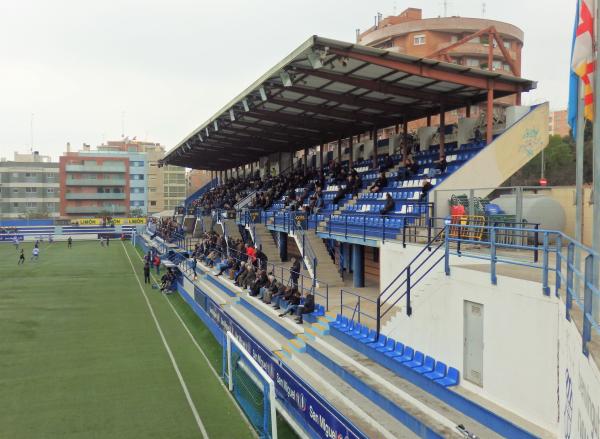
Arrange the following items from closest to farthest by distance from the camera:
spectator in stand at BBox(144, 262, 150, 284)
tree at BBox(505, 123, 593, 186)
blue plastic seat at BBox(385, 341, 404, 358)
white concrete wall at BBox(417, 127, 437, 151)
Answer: blue plastic seat at BBox(385, 341, 404, 358) < white concrete wall at BBox(417, 127, 437, 151) < spectator in stand at BBox(144, 262, 150, 284) < tree at BBox(505, 123, 593, 186)

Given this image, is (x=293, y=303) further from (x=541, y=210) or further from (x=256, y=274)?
(x=541, y=210)

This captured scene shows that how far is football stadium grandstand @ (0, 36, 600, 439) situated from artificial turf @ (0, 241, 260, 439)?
0.07 meters

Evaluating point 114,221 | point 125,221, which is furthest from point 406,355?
point 125,221

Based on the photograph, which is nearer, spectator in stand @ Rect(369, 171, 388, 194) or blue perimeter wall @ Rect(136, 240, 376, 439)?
blue perimeter wall @ Rect(136, 240, 376, 439)

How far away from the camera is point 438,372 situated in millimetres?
9195

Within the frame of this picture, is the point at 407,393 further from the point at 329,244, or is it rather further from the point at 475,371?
the point at 329,244

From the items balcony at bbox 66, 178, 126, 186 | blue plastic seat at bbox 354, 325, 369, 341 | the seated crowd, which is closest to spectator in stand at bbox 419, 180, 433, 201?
the seated crowd

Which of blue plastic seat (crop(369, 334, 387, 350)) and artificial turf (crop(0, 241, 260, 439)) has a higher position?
blue plastic seat (crop(369, 334, 387, 350))

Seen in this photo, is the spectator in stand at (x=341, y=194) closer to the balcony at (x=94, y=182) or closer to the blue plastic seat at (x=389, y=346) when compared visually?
the blue plastic seat at (x=389, y=346)

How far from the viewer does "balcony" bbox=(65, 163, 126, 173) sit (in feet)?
307

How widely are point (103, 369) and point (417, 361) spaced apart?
8.56 metres

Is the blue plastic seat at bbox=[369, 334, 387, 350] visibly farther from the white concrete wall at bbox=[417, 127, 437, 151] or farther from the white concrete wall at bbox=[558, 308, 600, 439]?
the white concrete wall at bbox=[417, 127, 437, 151]

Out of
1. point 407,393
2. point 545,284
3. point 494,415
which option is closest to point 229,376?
point 407,393

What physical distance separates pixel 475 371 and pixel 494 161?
991 cm
